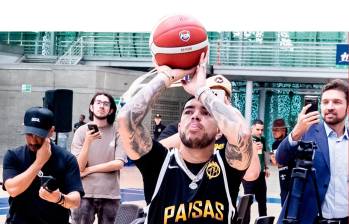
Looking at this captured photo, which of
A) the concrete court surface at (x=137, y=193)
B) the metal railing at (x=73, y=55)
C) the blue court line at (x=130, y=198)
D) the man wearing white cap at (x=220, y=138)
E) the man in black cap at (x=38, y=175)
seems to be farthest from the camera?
the metal railing at (x=73, y=55)

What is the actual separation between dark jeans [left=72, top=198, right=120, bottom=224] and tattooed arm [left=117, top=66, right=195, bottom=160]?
2.72 m

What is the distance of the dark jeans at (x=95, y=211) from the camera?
586 cm

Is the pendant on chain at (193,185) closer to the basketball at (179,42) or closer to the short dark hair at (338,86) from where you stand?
the basketball at (179,42)

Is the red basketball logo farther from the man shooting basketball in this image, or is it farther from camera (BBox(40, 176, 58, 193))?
camera (BBox(40, 176, 58, 193))

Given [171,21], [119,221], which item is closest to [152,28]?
[171,21]

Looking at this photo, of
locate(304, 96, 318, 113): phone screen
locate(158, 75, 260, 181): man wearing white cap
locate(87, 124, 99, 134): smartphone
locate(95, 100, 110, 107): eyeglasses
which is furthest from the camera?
locate(95, 100, 110, 107): eyeglasses

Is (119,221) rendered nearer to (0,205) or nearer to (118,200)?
(118,200)

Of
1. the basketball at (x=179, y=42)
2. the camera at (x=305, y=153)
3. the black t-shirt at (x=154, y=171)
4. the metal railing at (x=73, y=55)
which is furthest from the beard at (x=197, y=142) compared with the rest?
the metal railing at (x=73, y=55)

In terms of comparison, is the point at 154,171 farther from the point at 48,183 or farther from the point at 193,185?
the point at 48,183

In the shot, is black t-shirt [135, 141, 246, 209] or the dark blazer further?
the dark blazer

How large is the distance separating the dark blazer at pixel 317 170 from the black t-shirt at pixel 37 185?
1.39 metres

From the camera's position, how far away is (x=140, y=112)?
3.24 m

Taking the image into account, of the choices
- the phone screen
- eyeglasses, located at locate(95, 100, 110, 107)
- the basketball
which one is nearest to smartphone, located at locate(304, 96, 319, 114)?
the phone screen

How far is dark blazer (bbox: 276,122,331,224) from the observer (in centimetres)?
430
